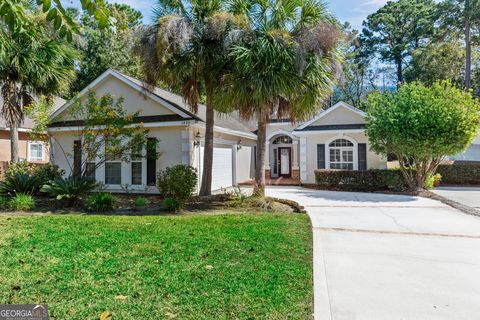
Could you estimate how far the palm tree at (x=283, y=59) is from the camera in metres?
9.62

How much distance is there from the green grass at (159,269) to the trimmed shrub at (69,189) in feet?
9.18

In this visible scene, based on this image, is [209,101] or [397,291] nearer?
[397,291]

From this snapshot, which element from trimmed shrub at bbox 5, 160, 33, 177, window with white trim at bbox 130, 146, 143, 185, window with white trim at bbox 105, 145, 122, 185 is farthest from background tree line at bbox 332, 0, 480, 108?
trimmed shrub at bbox 5, 160, 33, 177

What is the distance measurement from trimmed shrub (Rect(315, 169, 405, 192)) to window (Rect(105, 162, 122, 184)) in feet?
35.2

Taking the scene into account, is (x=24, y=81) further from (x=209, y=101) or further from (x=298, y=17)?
(x=298, y=17)

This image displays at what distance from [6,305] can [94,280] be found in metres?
0.98

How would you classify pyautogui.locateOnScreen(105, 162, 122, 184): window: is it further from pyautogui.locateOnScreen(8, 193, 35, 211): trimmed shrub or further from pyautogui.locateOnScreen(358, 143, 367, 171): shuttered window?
pyautogui.locateOnScreen(358, 143, 367, 171): shuttered window


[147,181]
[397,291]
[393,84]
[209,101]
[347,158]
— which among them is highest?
[393,84]

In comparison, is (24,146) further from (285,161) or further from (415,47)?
(415,47)

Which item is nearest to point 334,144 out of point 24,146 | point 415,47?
point 24,146

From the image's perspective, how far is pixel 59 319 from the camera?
3.16m

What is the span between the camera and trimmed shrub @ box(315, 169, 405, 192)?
51.8 ft

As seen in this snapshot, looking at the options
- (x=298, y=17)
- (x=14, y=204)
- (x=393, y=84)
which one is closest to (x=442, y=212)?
(x=298, y=17)

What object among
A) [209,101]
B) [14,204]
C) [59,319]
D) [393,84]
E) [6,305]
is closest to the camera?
[59,319]
